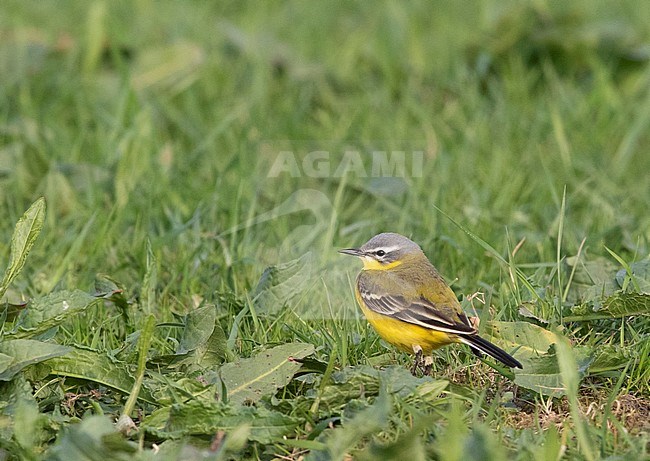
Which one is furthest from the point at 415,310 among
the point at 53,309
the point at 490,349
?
the point at 53,309

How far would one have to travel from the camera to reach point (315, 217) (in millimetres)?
5707

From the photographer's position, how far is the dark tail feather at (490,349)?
137 inches

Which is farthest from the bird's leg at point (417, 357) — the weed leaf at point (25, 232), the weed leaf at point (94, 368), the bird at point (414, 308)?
the weed leaf at point (25, 232)

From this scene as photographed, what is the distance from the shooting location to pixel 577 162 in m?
6.43

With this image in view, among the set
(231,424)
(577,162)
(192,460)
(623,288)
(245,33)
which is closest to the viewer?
(192,460)

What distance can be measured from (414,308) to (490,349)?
1.70ft

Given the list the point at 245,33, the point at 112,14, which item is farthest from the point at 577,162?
the point at 112,14

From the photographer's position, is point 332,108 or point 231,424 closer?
point 231,424

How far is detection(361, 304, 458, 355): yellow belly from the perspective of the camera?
3.81 meters

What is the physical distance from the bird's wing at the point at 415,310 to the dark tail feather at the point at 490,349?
0.11 feet

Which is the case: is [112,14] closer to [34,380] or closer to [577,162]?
[577,162]

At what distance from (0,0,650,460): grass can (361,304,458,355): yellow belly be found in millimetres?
96

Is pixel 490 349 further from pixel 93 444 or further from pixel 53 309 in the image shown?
pixel 53 309

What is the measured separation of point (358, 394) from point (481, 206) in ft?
8.49
